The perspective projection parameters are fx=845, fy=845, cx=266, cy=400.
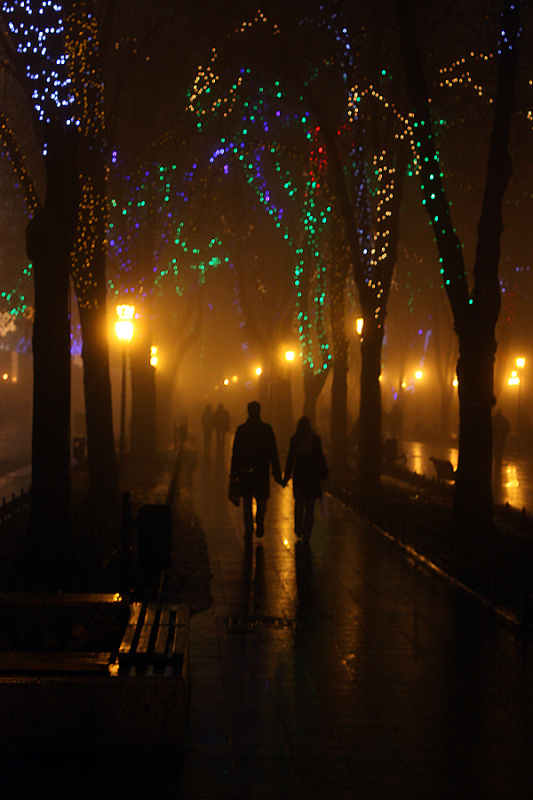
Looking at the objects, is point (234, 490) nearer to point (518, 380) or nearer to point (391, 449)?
point (391, 449)

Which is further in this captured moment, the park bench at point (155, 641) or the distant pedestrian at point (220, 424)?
the distant pedestrian at point (220, 424)

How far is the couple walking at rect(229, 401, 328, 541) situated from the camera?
38.4 ft

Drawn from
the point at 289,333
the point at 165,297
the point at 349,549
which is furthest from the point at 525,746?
the point at 165,297

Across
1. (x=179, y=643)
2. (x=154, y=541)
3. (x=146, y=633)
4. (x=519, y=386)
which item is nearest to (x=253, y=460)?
(x=154, y=541)

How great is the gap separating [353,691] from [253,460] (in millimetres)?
5972

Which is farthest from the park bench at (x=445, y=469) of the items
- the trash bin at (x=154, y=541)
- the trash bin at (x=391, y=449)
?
the trash bin at (x=154, y=541)

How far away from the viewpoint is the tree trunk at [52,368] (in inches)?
356

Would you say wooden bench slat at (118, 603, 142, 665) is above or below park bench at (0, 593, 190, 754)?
above

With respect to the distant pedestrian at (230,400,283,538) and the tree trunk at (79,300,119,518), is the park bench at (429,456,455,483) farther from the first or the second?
the distant pedestrian at (230,400,283,538)

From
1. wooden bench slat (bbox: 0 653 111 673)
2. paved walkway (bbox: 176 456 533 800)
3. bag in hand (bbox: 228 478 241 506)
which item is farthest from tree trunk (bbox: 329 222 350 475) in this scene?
wooden bench slat (bbox: 0 653 111 673)

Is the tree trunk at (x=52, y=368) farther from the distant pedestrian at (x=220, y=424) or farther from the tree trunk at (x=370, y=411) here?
the distant pedestrian at (x=220, y=424)

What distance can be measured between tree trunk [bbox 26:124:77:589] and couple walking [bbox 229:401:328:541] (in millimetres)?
2990

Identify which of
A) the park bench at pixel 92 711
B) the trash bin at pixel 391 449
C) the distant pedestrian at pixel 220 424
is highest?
the distant pedestrian at pixel 220 424

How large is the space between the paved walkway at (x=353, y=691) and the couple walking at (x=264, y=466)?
1.57m
